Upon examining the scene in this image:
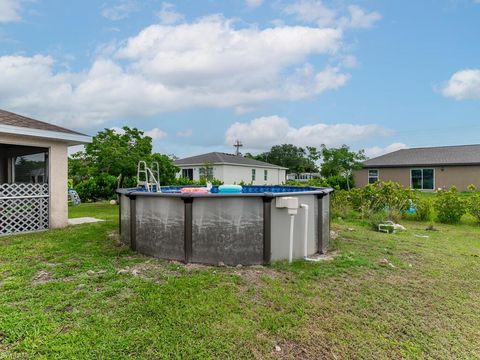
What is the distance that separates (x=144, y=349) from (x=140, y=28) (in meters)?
9.75

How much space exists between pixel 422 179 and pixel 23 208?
77.2ft

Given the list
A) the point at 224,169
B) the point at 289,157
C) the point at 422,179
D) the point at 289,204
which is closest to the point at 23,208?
the point at 289,204

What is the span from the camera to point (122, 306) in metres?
2.91

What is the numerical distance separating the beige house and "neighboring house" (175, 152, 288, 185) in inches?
589

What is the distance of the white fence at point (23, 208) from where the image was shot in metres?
6.62

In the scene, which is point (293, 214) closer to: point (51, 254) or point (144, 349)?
point (144, 349)

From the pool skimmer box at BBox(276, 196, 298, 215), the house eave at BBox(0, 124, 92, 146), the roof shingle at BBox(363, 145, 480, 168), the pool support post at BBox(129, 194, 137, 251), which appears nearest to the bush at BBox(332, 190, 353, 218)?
the pool skimmer box at BBox(276, 196, 298, 215)

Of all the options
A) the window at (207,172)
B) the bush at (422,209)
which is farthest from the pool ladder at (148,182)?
the window at (207,172)

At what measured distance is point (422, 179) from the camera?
70.3 feet

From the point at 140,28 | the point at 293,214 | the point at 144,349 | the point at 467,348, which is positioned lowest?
the point at 467,348

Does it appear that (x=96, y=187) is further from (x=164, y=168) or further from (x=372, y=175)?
(x=372, y=175)

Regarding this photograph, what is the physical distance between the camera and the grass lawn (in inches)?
92.4

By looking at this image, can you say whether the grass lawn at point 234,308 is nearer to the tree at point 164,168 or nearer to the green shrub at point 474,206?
the green shrub at point 474,206

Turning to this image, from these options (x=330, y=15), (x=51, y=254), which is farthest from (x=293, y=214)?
(x=330, y=15)
